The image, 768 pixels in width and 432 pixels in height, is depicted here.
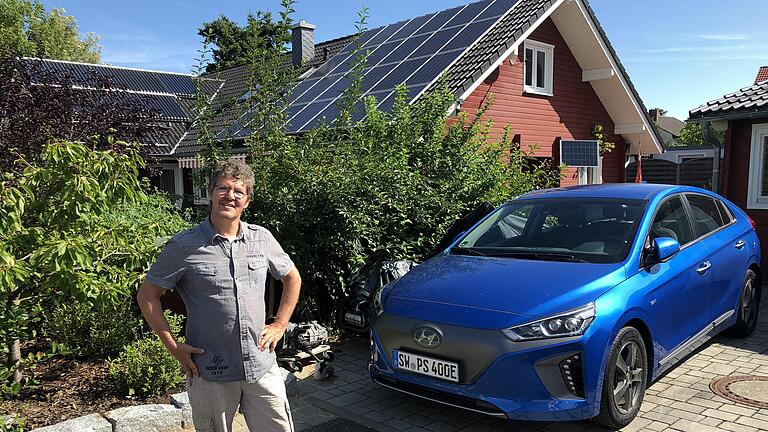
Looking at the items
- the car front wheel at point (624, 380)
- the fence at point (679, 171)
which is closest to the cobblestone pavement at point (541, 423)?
the car front wheel at point (624, 380)

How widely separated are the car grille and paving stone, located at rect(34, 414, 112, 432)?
189 cm

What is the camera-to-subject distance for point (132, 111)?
31.6 feet

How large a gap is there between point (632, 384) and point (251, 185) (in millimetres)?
2989

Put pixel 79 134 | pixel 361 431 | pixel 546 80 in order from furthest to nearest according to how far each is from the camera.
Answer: pixel 546 80
pixel 79 134
pixel 361 431

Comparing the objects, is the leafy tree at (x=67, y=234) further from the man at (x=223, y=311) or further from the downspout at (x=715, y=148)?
the downspout at (x=715, y=148)

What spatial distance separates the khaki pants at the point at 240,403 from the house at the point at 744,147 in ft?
30.1

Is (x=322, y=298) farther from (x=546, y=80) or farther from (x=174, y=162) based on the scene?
(x=174, y=162)

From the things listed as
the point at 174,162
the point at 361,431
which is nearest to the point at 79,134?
the point at 361,431

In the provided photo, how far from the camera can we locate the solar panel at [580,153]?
48.6ft

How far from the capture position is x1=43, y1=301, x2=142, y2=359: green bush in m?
5.18

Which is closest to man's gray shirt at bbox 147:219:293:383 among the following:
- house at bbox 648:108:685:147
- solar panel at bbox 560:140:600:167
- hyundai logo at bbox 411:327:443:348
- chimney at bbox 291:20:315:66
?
hyundai logo at bbox 411:327:443:348

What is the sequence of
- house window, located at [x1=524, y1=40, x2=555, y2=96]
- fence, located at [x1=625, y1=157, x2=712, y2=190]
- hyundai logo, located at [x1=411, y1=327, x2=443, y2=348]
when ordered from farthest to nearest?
fence, located at [x1=625, y1=157, x2=712, y2=190] → house window, located at [x1=524, y1=40, x2=555, y2=96] → hyundai logo, located at [x1=411, y1=327, x2=443, y2=348]

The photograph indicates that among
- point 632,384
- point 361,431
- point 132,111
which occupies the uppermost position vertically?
point 132,111

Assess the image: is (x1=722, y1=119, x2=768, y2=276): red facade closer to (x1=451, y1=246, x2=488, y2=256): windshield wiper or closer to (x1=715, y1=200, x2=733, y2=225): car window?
(x1=715, y1=200, x2=733, y2=225): car window
